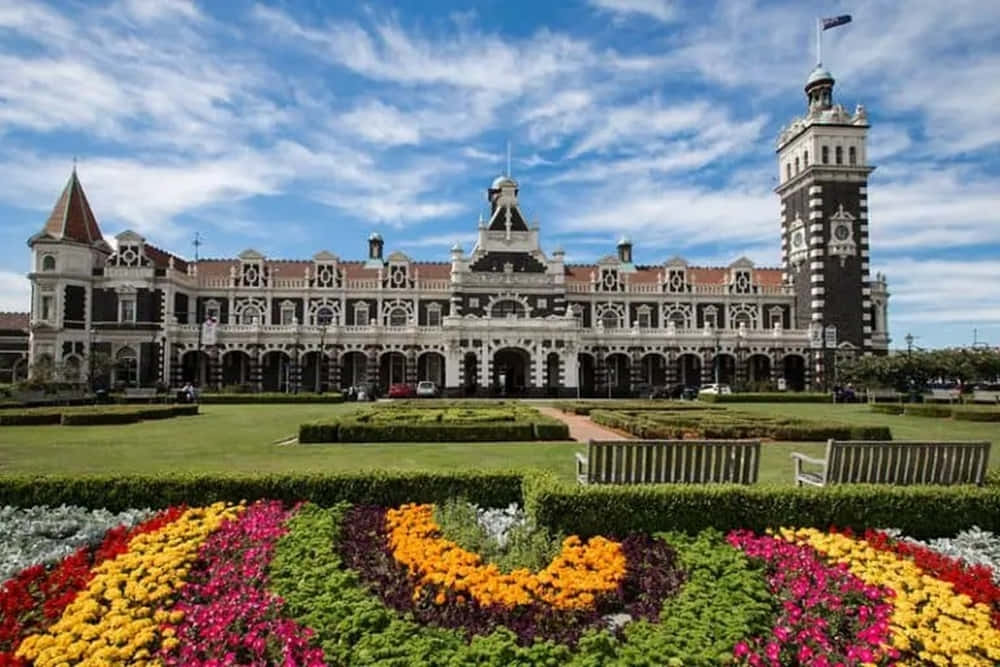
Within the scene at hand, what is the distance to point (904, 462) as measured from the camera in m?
9.96

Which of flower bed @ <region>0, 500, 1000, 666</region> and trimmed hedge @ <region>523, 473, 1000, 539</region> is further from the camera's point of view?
trimmed hedge @ <region>523, 473, 1000, 539</region>

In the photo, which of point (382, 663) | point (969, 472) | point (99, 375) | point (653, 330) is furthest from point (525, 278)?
point (382, 663)

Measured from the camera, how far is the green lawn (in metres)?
13.8

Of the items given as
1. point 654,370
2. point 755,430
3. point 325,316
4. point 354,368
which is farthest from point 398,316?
point 755,430

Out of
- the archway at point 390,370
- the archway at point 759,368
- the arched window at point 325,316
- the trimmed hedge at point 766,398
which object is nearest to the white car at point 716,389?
the trimmed hedge at point 766,398

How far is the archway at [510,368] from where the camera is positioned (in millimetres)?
56656

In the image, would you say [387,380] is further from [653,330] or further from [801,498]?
[801,498]

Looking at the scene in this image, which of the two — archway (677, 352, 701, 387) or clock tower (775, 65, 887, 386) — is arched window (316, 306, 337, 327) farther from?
clock tower (775, 65, 887, 386)

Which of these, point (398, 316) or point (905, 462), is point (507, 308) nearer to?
point (398, 316)

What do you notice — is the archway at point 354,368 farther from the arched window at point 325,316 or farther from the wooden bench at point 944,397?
the wooden bench at point 944,397

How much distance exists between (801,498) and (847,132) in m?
58.2

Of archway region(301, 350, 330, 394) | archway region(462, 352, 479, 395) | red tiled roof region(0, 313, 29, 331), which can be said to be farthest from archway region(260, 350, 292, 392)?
red tiled roof region(0, 313, 29, 331)

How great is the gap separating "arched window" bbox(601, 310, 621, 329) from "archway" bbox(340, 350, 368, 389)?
22.1 m

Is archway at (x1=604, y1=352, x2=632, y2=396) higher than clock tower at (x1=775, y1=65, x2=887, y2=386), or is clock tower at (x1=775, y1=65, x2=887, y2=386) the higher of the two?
clock tower at (x1=775, y1=65, x2=887, y2=386)
